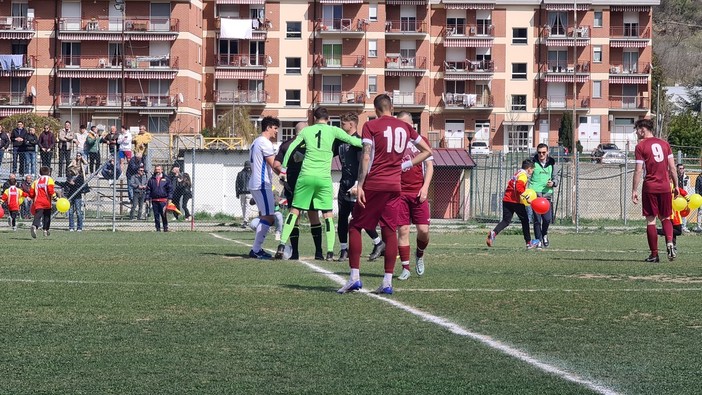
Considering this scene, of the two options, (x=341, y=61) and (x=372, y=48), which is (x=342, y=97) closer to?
(x=341, y=61)

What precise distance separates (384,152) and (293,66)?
80.7 meters

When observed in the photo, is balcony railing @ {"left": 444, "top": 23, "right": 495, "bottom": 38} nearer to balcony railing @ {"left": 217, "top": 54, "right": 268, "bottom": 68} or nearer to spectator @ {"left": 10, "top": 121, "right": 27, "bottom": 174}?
balcony railing @ {"left": 217, "top": 54, "right": 268, "bottom": 68}

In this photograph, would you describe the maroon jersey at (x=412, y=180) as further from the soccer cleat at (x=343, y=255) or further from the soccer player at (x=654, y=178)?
the soccer player at (x=654, y=178)

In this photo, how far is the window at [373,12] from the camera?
3573 inches

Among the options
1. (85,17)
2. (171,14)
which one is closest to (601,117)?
(171,14)

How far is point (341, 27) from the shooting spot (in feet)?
294

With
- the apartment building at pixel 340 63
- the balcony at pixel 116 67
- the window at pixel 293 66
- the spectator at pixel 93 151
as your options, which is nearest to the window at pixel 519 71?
the apartment building at pixel 340 63

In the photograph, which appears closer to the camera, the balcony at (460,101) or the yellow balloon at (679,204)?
the yellow balloon at (679,204)

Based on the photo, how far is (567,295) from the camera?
11.4 meters

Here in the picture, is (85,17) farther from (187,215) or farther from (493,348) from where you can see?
(493,348)

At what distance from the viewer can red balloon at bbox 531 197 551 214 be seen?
21.3 meters

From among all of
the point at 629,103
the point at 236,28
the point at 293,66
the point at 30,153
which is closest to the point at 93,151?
the point at 30,153

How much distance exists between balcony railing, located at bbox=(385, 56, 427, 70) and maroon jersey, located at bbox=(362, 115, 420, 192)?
7977cm

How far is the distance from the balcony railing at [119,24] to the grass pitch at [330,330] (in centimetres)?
7089
